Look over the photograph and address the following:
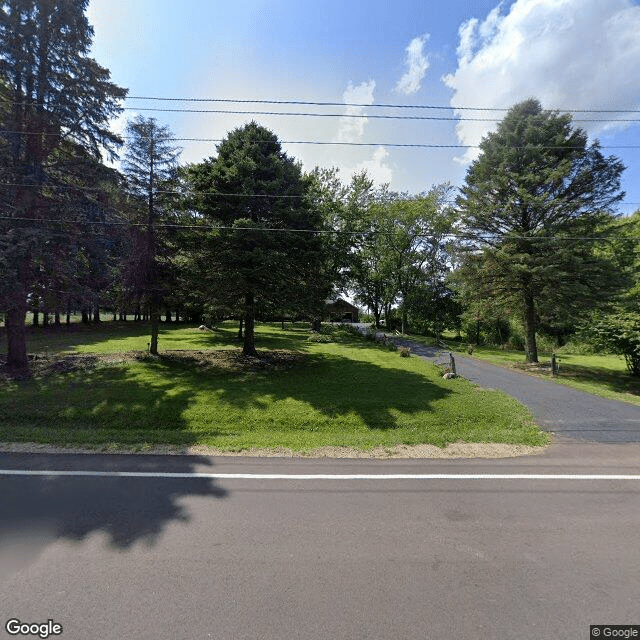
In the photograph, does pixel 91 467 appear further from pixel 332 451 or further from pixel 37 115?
pixel 37 115

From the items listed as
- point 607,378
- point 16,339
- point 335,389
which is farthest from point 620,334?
point 16,339

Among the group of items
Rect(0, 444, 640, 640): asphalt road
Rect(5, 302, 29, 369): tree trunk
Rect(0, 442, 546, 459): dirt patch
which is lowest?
Rect(0, 442, 546, 459): dirt patch

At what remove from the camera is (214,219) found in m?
13.4

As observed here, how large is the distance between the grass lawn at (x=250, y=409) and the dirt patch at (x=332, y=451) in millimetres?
225

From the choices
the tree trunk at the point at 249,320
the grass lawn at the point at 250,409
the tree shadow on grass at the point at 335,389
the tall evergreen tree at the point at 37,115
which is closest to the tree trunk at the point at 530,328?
the grass lawn at the point at 250,409

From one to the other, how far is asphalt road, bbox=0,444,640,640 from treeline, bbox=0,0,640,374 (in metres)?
8.04

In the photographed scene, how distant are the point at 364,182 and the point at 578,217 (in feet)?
70.0

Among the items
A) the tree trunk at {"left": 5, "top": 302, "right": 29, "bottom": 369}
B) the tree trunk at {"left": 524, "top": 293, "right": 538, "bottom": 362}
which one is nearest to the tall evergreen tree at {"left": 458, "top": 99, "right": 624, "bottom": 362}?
the tree trunk at {"left": 524, "top": 293, "right": 538, "bottom": 362}

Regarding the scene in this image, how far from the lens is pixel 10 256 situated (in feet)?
31.2

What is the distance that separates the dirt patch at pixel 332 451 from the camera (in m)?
6.24

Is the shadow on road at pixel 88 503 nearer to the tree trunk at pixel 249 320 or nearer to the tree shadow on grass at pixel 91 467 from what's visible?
the tree shadow on grass at pixel 91 467

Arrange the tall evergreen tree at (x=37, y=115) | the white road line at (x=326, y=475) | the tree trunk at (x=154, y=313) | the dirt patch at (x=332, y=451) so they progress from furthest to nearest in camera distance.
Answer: the tree trunk at (x=154, y=313)
the tall evergreen tree at (x=37, y=115)
the dirt patch at (x=332, y=451)
the white road line at (x=326, y=475)

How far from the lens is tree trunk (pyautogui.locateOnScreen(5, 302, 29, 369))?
11.3m

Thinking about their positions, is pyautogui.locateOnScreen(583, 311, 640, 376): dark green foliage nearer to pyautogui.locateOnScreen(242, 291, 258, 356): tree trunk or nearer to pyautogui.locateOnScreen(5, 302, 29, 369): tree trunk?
pyautogui.locateOnScreen(242, 291, 258, 356): tree trunk
